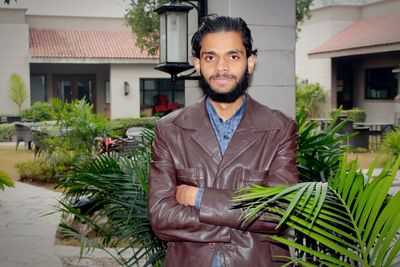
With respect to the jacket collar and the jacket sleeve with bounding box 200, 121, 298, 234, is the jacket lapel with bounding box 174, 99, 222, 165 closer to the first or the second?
the jacket collar

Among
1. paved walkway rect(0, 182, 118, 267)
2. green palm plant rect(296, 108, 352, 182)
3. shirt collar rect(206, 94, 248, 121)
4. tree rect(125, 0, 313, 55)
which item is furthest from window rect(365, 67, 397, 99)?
shirt collar rect(206, 94, 248, 121)

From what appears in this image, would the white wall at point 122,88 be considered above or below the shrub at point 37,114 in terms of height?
above

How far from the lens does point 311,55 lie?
23.0 m

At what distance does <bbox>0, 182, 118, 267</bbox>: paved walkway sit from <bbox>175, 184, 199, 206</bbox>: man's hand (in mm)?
2068

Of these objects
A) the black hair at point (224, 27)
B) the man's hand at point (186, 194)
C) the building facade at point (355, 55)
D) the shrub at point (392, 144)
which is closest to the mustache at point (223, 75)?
the black hair at point (224, 27)

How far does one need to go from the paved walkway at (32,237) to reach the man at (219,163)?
6.74ft

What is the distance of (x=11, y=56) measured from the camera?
22.7 metres

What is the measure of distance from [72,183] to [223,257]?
6.43ft

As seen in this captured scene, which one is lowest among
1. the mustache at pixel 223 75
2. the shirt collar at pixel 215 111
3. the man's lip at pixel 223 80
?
the shirt collar at pixel 215 111

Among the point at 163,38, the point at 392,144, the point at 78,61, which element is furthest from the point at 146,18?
the point at 163,38

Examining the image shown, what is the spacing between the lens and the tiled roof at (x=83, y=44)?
2308cm

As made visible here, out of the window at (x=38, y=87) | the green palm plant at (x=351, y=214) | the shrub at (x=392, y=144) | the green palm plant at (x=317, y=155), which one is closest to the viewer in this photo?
the green palm plant at (x=351, y=214)

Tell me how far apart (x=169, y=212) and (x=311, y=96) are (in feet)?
72.8

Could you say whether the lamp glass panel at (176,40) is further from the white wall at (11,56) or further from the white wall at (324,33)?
the white wall at (324,33)
